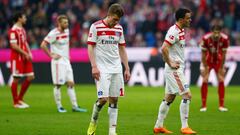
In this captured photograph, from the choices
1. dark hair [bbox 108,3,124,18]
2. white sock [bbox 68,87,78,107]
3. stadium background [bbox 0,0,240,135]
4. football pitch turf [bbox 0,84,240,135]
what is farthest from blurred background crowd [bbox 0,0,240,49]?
dark hair [bbox 108,3,124,18]

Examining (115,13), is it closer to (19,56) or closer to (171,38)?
(171,38)

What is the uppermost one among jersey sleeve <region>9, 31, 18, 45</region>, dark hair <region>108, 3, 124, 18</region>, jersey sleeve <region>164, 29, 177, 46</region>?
dark hair <region>108, 3, 124, 18</region>

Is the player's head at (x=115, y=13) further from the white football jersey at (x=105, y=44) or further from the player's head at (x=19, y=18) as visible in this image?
the player's head at (x=19, y=18)

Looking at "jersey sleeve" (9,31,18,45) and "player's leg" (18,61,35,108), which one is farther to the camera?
"player's leg" (18,61,35,108)

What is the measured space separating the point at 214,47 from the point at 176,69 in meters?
5.24

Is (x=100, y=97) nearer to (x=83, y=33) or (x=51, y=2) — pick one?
(x=83, y=33)

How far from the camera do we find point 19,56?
20.0m

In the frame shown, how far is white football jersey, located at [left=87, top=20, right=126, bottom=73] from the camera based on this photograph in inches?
491

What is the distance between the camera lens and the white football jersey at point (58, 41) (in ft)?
59.6

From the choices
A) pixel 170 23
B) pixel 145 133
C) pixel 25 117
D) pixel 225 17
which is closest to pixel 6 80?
pixel 170 23

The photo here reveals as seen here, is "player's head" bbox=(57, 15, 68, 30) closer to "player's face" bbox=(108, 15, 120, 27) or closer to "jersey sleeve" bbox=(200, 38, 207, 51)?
"jersey sleeve" bbox=(200, 38, 207, 51)

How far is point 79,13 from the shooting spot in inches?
1304

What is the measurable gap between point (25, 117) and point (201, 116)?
420cm

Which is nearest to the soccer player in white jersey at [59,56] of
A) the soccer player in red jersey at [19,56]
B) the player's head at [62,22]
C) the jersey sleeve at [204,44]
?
the player's head at [62,22]
